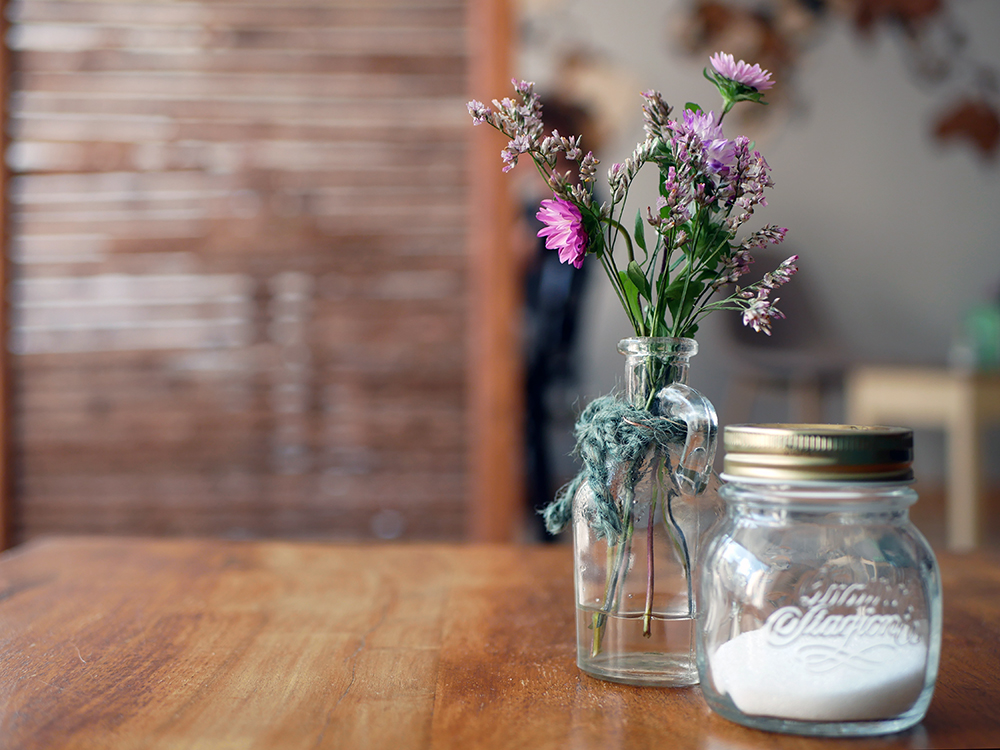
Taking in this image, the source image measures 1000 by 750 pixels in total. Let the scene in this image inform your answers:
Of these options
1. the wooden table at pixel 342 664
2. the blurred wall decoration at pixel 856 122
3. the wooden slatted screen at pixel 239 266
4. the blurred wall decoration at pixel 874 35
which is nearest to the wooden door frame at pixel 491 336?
the wooden slatted screen at pixel 239 266

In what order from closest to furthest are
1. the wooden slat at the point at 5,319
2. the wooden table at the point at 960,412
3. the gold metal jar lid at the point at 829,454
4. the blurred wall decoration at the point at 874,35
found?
the gold metal jar lid at the point at 829,454 → the wooden slat at the point at 5,319 → the wooden table at the point at 960,412 → the blurred wall decoration at the point at 874,35

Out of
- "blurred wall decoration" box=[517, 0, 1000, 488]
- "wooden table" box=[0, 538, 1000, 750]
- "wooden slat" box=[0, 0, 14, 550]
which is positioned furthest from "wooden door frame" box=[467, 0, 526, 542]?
"blurred wall decoration" box=[517, 0, 1000, 488]

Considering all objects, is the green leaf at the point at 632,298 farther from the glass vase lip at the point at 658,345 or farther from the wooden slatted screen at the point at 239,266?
the wooden slatted screen at the point at 239,266

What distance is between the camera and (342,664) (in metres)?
0.55

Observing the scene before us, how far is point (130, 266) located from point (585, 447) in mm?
1803

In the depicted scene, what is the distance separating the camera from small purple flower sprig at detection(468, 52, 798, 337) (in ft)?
1.57

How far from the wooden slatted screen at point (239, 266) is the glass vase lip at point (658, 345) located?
161cm

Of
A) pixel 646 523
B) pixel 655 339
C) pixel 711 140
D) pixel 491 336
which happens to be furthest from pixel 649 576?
pixel 491 336

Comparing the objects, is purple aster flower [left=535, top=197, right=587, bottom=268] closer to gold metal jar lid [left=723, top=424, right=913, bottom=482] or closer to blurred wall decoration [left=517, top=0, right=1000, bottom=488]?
gold metal jar lid [left=723, top=424, right=913, bottom=482]

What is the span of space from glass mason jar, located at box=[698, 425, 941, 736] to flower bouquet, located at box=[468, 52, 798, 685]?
0.06 m

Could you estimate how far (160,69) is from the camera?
6.63ft

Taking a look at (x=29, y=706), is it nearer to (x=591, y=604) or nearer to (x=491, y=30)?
(x=591, y=604)

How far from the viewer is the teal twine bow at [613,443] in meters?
0.48

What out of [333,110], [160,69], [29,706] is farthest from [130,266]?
[29,706]
